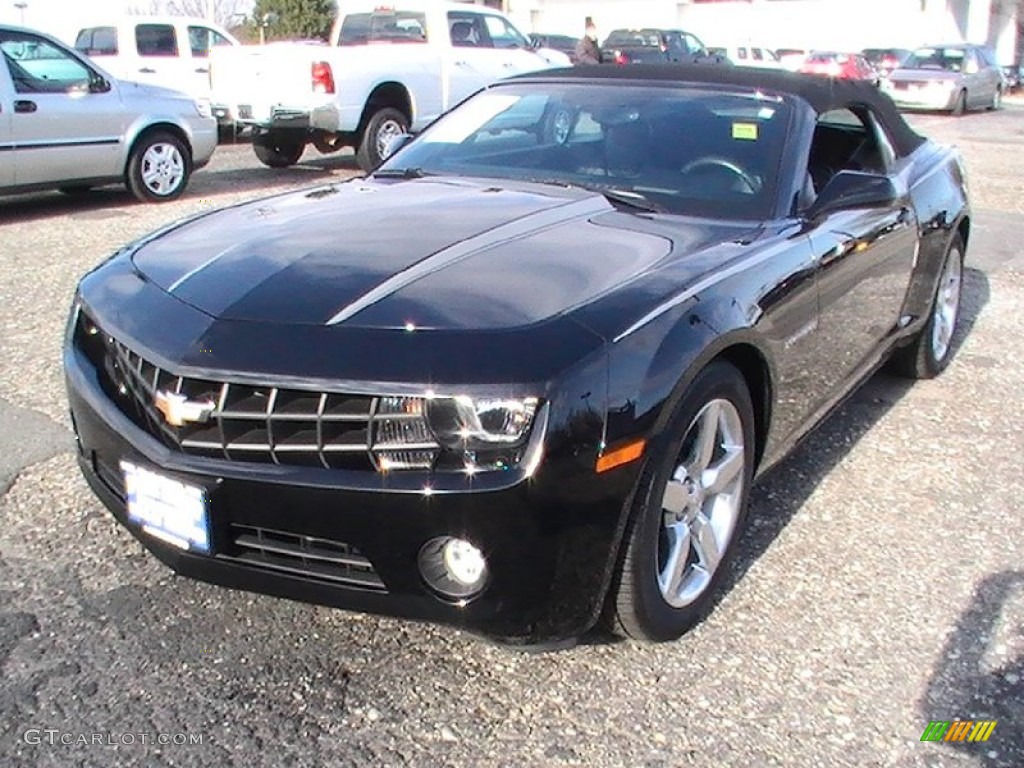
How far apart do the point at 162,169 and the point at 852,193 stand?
7.92 metres

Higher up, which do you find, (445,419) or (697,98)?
(697,98)

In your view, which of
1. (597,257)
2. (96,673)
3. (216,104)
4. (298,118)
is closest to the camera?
(96,673)

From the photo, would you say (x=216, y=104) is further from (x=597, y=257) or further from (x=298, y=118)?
(x=597, y=257)

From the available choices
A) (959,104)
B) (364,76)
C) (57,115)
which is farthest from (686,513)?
(959,104)

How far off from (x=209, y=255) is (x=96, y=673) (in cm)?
114

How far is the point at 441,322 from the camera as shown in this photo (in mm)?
2502

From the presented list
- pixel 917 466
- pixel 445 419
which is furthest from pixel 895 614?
pixel 445 419

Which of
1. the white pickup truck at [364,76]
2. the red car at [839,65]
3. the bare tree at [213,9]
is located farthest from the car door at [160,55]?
the bare tree at [213,9]

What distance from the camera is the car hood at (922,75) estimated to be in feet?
78.3

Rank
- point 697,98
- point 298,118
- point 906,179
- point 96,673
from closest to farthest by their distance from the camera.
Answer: point 96,673 → point 697,98 → point 906,179 → point 298,118

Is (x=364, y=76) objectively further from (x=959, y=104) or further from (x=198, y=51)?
(x=959, y=104)

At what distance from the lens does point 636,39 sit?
26578mm

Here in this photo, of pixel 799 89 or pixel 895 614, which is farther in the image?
pixel 799 89

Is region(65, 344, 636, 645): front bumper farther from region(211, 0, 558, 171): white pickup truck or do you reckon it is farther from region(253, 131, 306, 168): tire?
region(253, 131, 306, 168): tire
